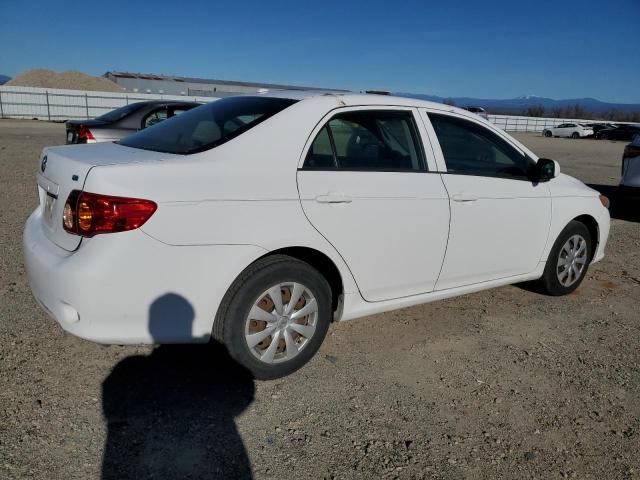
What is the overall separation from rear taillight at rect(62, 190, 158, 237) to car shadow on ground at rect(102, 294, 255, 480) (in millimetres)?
420

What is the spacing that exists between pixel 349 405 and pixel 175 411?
0.95 m

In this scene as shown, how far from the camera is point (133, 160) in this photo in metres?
2.89

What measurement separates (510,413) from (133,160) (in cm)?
248

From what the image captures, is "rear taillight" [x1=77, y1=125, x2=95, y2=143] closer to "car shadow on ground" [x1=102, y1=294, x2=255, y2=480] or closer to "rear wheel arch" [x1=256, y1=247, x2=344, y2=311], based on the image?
"car shadow on ground" [x1=102, y1=294, x2=255, y2=480]

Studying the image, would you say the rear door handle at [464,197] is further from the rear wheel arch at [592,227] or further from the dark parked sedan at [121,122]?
the dark parked sedan at [121,122]

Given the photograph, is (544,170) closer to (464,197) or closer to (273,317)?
(464,197)

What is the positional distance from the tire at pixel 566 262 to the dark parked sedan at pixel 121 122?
20.3ft

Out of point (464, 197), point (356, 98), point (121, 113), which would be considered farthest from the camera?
point (121, 113)

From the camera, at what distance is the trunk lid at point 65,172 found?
2.81 metres

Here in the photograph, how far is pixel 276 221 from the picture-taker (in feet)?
9.82

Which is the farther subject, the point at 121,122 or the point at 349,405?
the point at 121,122

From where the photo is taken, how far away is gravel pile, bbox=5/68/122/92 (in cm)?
5644

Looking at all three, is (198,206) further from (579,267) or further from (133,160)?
(579,267)

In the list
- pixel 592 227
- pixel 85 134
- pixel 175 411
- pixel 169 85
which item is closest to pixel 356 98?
pixel 175 411
